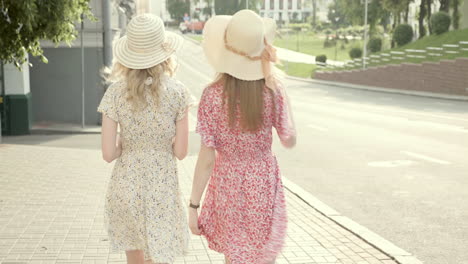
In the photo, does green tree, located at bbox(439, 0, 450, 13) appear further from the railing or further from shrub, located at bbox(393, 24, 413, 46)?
the railing

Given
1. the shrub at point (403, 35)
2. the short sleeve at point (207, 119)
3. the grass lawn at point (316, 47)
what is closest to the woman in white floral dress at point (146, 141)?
the short sleeve at point (207, 119)

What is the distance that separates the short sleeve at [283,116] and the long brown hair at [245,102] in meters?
0.09

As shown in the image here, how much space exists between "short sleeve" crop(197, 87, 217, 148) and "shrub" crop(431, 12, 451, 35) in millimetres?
39590

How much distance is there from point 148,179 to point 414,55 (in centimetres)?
3736

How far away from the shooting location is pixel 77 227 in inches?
260

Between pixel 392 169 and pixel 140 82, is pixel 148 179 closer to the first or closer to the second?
pixel 140 82

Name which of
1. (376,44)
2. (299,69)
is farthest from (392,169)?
(299,69)

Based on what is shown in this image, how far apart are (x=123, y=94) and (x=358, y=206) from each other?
5.44 metres

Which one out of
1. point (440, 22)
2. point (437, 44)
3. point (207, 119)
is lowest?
point (207, 119)

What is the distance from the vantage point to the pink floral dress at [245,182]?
325 cm

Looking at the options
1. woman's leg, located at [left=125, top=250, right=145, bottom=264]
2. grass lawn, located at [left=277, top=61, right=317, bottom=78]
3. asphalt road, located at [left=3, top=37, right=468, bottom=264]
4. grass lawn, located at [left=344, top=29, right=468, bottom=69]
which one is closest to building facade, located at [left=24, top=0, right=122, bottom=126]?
asphalt road, located at [left=3, top=37, right=468, bottom=264]

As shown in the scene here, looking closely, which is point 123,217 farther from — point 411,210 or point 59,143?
point 59,143

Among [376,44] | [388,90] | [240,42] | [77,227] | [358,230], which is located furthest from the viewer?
[376,44]

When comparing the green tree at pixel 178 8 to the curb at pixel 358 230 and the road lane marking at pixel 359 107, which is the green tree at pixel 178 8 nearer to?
the road lane marking at pixel 359 107
